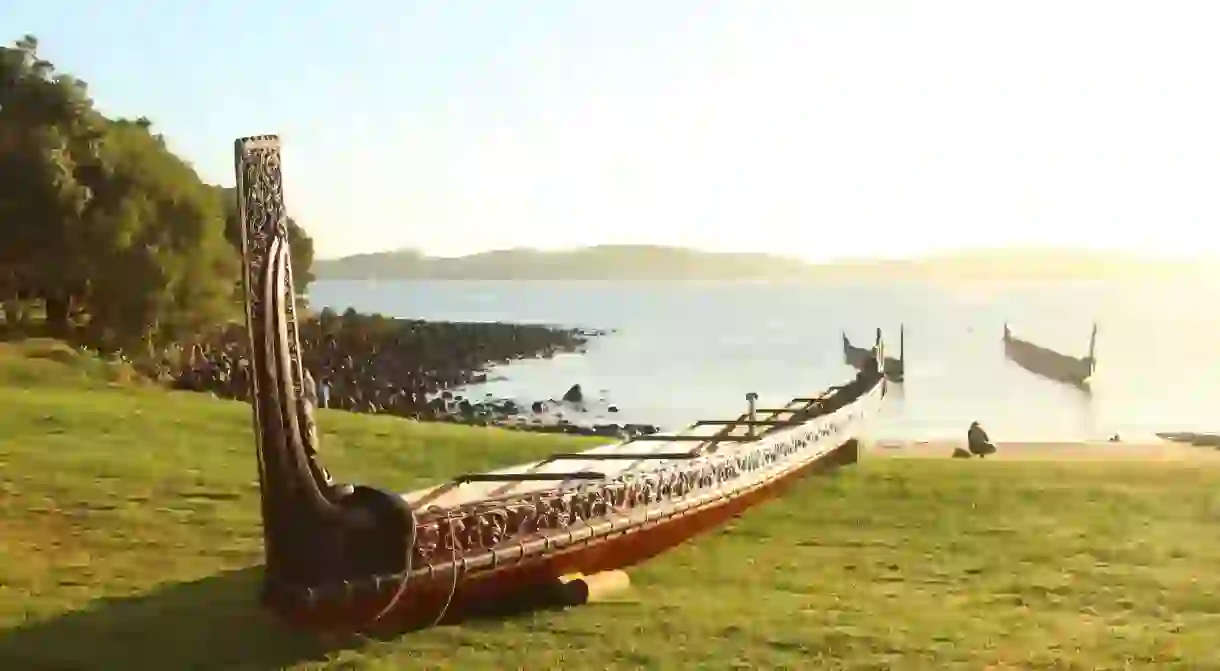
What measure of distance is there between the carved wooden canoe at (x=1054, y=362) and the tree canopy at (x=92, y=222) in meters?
26.9

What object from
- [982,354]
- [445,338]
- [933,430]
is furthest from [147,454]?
[982,354]

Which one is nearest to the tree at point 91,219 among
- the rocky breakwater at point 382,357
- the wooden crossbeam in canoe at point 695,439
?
the rocky breakwater at point 382,357

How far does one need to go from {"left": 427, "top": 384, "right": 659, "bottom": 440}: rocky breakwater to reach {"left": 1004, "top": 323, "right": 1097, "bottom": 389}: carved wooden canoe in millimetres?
16220

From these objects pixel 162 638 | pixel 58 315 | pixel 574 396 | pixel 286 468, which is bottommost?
pixel 574 396

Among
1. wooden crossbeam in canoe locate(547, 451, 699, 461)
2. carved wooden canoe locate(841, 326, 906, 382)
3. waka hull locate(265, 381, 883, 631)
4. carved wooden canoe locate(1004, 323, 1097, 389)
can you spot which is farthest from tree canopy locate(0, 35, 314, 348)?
carved wooden canoe locate(1004, 323, 1097, 389)

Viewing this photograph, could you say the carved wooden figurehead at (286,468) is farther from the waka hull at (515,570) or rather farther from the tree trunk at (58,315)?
the tree trunk at (58,315)

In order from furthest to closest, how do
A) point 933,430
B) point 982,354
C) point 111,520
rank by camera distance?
point 982,354 → point 933,430 → point 111,520

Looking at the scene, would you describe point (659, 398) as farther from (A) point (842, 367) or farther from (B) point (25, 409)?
(B) point (25, 409)

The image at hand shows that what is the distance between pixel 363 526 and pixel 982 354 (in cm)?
5270

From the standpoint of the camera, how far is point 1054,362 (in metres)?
44.9

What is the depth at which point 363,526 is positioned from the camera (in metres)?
5.57

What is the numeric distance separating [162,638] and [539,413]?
944 inches

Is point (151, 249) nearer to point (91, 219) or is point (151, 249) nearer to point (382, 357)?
point (91, 219)

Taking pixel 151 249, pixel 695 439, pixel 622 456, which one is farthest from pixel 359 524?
pixel 151 249
